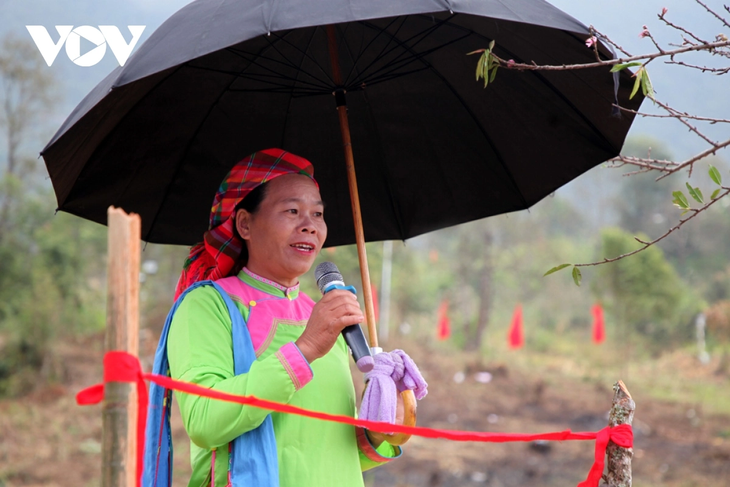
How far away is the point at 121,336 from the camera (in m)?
1.36

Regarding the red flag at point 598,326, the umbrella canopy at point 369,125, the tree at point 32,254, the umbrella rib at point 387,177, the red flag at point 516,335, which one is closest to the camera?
the umbrella canopy at point 369,125

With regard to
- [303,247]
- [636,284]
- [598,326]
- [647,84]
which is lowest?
[303,247]

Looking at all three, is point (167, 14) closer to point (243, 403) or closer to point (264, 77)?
point (264, 77)

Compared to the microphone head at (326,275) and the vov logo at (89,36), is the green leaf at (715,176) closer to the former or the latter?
the microphone head at (326,275)

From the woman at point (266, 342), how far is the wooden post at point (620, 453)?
58 cm

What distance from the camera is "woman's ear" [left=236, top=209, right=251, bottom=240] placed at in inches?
80.1

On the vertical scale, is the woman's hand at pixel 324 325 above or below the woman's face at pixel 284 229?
below

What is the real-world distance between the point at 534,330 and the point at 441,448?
558 inches

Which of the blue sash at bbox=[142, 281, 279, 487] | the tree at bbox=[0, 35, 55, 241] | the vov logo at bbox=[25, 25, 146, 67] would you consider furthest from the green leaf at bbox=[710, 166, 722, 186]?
the tree at bbox=[0, 35, 55, 241]

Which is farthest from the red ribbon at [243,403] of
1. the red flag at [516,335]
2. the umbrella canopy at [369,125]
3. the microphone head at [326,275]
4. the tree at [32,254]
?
the red flag at [516,335]

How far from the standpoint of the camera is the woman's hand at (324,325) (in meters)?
1.71

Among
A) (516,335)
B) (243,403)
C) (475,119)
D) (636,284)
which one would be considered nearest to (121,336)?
(243,403)

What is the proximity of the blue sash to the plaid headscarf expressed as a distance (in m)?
0.16

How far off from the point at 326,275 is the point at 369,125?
0.80m
